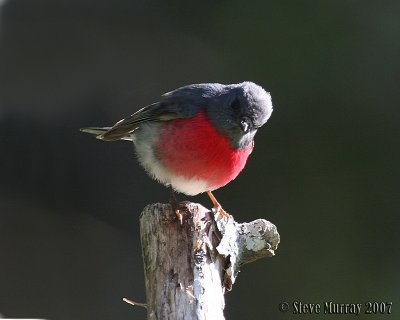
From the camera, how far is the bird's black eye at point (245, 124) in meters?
4.18

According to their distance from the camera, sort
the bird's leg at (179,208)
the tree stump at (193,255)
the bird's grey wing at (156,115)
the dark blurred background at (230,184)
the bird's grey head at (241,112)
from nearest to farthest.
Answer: the tree stump at (193,255) → the bird's leg at (179,208) → the bird's grey head at (241,112) → the bird's grey wing at (156,115) → the dark blurred background at (230,184)

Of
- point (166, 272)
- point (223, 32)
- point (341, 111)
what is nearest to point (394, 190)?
point (341, 111)

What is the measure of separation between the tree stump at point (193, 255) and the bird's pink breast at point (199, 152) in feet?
1.24

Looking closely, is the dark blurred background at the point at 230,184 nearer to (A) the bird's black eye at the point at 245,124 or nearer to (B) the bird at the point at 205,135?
(B) the bird at the point at 205,135

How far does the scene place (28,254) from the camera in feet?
21.3

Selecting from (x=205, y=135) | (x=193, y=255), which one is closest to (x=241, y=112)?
(x=205, y=135)

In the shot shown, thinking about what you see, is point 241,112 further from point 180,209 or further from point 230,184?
point 230,184

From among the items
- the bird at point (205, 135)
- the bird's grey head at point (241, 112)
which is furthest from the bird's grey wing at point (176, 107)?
the bird's grey head at point (241, 112)

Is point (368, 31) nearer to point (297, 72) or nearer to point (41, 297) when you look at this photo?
point (297, 72)

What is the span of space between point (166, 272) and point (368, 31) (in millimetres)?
4224

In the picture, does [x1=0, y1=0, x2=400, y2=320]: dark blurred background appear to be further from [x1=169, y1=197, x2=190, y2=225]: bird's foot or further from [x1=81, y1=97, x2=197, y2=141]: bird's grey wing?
[x1=169, y1=197, x2=190, y2=225]: bird's foot

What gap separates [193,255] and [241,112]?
3.35ft

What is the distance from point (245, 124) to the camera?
4188mm

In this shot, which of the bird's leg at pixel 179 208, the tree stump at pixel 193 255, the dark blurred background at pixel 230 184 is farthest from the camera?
the dark blurred background at pixel 230 184
